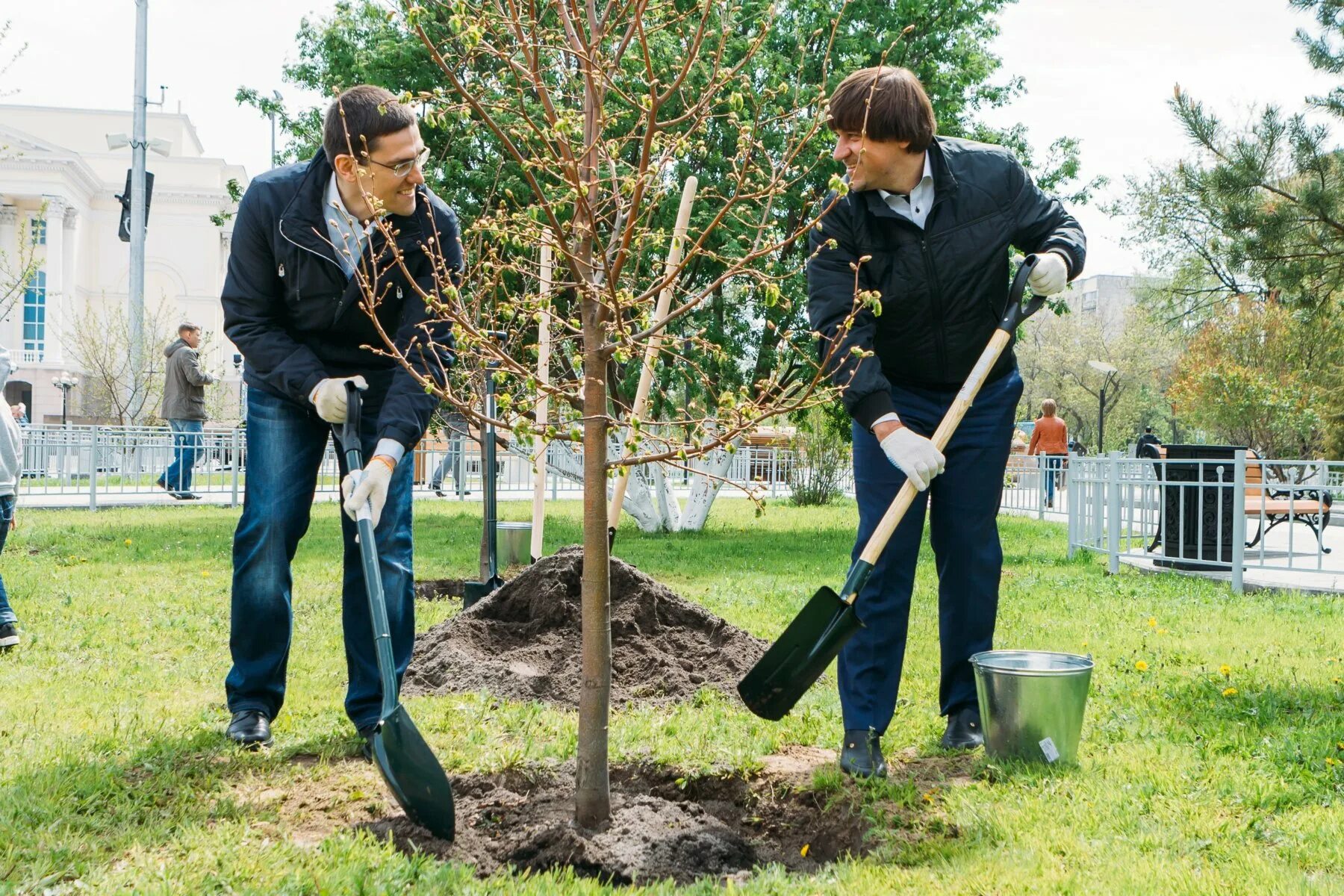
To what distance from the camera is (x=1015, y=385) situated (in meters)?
3.45

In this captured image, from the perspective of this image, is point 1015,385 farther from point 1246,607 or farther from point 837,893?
point 1246,607

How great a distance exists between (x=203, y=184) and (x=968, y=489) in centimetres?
6025

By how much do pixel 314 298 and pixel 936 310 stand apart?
182 cm

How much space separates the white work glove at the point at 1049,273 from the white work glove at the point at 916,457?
1.89 feet

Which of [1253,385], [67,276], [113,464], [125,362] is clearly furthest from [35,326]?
[1253,385]

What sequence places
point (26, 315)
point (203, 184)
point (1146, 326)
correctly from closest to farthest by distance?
1. point (1146, 326)
2. point (26, 315)
3. point (203, 184)

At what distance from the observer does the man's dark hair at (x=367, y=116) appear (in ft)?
10.0

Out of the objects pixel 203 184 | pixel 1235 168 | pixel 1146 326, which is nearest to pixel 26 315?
pixel 203 184

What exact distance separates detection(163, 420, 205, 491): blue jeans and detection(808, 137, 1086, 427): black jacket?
1293 centimetres

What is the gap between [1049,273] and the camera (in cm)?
312

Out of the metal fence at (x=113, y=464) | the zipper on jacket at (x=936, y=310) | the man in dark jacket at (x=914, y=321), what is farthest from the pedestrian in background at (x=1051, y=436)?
the zipper on jacket at (x=936, y=310)

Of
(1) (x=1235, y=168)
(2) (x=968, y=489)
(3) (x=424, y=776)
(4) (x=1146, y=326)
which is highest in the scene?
(4) (x=1146, y=326)

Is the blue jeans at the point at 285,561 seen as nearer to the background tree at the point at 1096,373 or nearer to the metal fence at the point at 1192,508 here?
the metal fence at the point at 1192,508

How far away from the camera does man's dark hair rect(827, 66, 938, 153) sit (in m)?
3.05
